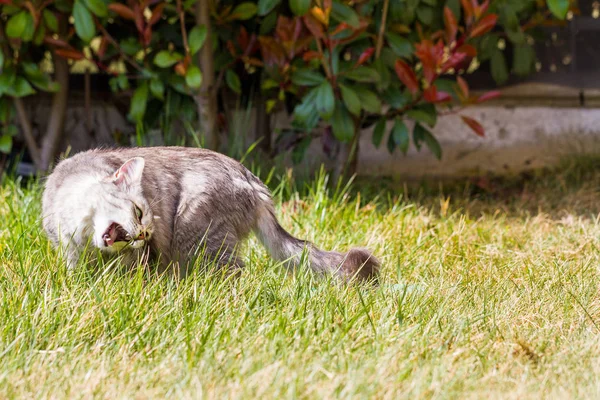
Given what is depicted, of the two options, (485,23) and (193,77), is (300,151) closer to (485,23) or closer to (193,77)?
(193,77)

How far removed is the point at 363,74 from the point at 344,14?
0.35 metres

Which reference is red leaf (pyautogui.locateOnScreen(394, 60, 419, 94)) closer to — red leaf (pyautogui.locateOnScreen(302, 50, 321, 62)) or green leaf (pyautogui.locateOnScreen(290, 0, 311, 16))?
red leaf (pyautogui.locateOnScreen(302, 50, 321, 62))

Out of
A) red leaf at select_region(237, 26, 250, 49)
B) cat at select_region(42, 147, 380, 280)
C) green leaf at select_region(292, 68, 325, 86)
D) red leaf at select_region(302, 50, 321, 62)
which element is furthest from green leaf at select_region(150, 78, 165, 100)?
cat at select_region(42, 147, 380, 280)

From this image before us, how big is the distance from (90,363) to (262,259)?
1.16 meters

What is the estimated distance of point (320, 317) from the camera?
2488 millimetres

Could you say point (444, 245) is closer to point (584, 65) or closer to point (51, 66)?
point (584, 65)

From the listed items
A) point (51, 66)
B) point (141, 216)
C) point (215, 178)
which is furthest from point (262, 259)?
point (51, 66)

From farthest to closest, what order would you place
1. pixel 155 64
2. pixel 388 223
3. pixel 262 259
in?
pixel 155 64 → pixel 388 223 → pixel 262 259

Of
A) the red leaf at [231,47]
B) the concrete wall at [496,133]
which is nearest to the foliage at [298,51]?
the red leaf at [231,47]

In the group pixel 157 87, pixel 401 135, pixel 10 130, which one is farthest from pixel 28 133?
pixel 401 135

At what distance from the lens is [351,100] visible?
4.11 meters

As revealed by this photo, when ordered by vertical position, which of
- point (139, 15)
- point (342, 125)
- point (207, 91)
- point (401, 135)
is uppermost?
point (139, 15)

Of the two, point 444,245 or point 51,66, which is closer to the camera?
point 444,245

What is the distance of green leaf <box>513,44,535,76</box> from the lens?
489 cm
